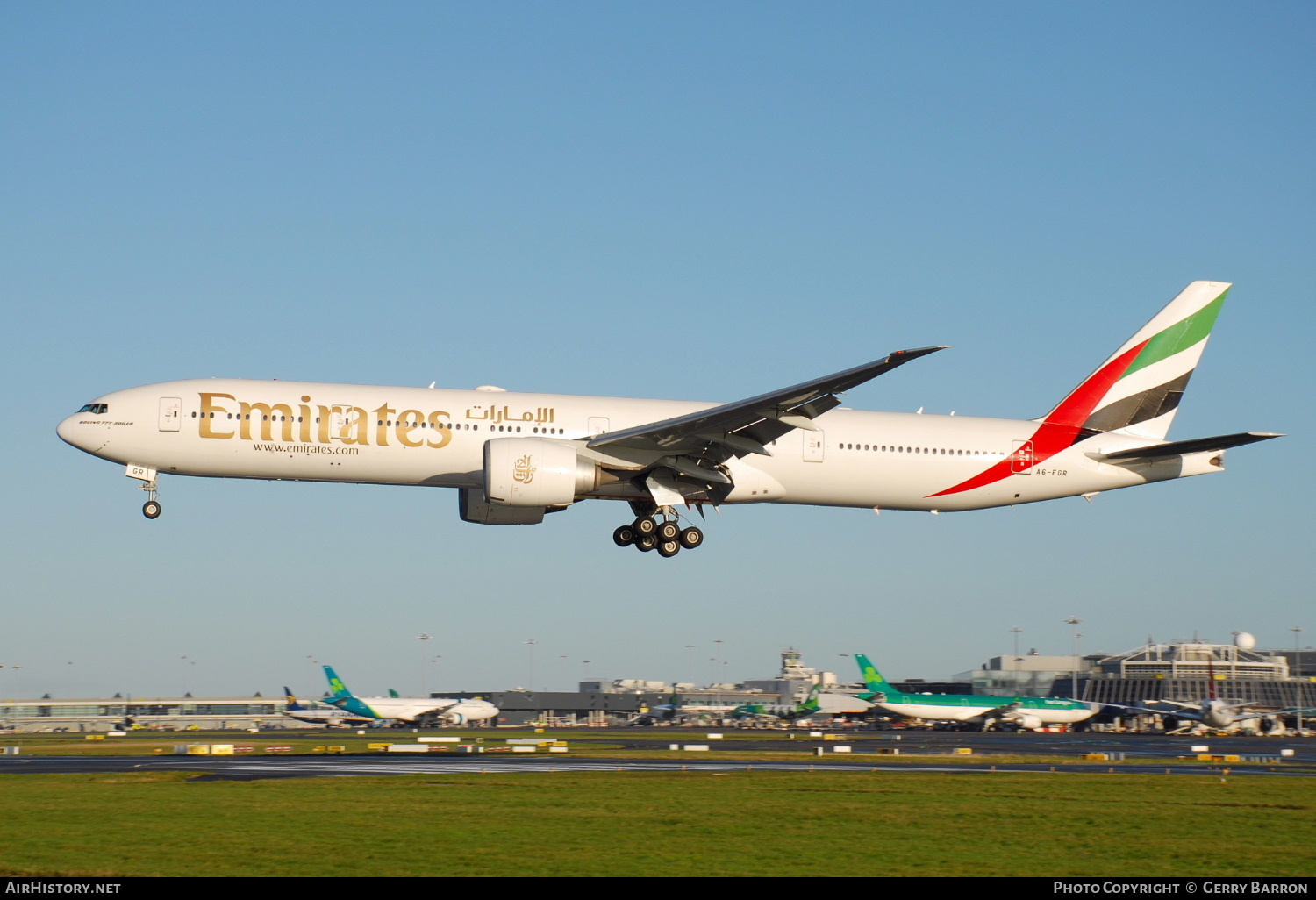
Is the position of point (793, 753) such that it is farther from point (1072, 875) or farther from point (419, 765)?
point (1072, 875)

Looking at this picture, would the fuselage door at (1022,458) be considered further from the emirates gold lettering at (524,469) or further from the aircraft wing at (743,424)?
the emirates gold lettering at (524,469)

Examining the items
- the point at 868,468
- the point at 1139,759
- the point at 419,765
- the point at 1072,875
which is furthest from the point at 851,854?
the point at 1139,759

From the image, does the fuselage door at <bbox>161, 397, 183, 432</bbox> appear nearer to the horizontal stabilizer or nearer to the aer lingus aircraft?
the horizontal stabilizer

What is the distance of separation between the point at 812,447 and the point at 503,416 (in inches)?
372

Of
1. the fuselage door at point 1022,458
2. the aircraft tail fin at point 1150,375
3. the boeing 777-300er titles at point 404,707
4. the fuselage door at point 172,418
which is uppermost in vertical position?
the aircraft tail fin at point 1150,375

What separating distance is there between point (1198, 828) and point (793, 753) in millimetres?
23396

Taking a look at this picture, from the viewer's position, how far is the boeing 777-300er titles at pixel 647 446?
3478cm

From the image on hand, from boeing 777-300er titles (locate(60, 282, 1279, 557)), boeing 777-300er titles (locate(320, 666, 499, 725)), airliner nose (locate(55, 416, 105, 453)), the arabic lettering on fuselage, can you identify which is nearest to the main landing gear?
boeing 777-300er titles (locate(60, 282, 1279, 557))

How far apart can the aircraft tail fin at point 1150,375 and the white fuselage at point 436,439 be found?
2.69m

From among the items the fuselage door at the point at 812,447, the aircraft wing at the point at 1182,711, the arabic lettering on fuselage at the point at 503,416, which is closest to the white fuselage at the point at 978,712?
the aircraft wing at the point at 1182,711

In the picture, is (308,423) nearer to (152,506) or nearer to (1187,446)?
(152,506)

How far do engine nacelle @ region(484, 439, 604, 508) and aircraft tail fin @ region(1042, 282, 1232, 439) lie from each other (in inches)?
666

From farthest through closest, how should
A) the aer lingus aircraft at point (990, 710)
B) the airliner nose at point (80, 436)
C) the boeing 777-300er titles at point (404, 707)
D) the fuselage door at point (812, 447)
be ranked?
1. the boeing 777-300er titles at point (404, 707)
2. the aer lingus aircraft at point (990, 710)
3. the fuselage door at point (812, 447)
4. the airliner nose at point (80, 436)

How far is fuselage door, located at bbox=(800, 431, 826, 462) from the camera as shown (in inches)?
1502
